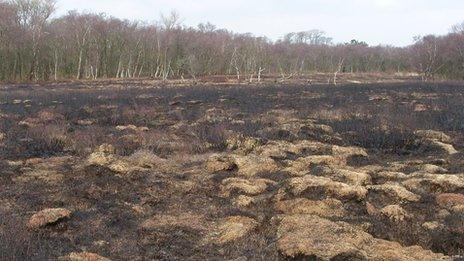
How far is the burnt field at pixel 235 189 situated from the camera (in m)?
7.30

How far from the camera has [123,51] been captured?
71.3 meters

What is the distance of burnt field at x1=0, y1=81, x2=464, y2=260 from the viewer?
24.0ft

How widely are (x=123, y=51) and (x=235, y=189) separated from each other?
64.1m

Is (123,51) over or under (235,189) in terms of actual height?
over

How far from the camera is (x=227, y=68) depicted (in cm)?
8425

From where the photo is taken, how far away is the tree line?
195 ft

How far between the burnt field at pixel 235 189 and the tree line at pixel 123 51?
3607 centimetres

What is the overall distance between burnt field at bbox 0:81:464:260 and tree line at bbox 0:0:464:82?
36.1m

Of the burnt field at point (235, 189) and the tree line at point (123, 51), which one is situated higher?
the tree line at point (123, 51)

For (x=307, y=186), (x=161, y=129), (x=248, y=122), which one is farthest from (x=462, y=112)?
(x=307, y=186)

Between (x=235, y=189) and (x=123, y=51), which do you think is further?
(x=123, y=51)

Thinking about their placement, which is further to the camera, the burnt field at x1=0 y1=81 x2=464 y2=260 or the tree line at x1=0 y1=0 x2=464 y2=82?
the tree line at x1=0 y1=0 x2=464 y2=82

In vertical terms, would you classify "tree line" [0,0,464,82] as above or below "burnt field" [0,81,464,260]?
above

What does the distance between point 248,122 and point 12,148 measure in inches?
347
